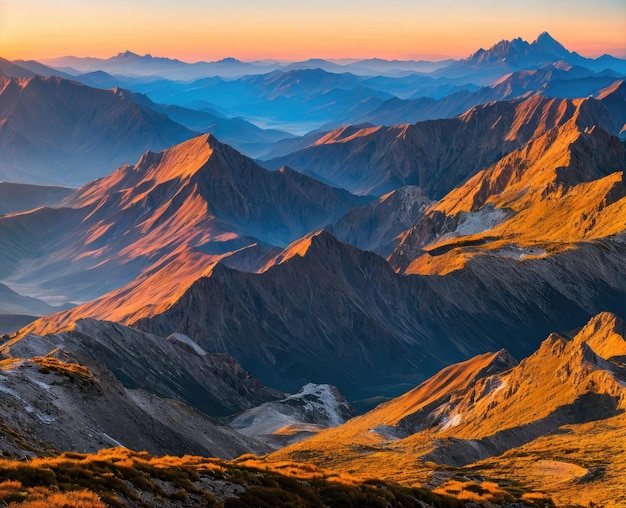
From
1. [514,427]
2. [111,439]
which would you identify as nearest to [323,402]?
[514,427]

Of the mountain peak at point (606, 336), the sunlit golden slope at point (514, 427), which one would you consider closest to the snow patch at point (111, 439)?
the sunlit golden slope at point (514, 427)

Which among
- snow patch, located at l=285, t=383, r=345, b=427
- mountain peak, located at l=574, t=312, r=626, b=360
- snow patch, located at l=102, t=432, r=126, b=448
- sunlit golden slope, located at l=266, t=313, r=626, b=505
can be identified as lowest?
snow patch, located at l=285, t=383, r=345, b=427

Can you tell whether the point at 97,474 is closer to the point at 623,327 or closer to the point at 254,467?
the point at 254,467

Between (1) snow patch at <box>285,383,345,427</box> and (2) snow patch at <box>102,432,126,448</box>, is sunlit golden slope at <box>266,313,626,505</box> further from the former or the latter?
(1) snow patch at <box>285,383,345,427</box>

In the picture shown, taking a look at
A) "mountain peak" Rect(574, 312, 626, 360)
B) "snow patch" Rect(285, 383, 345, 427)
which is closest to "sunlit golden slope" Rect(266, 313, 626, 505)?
"mountain peak" Rect(574, 312, 626, 360)

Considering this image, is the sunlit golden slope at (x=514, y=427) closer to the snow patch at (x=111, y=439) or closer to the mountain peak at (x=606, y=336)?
the mountain peak at (x=606, y=336)

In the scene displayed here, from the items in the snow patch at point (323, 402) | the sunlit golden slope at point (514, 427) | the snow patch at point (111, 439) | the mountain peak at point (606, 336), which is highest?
the snow patch at point (111, 439)

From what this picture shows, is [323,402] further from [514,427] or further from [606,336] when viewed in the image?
[514,427]

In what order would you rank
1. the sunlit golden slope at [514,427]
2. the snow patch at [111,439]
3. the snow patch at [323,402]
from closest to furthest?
the snow patch at [111,439] → the sunlit golden slope at [514,427] → the snow patch at [323,402]
